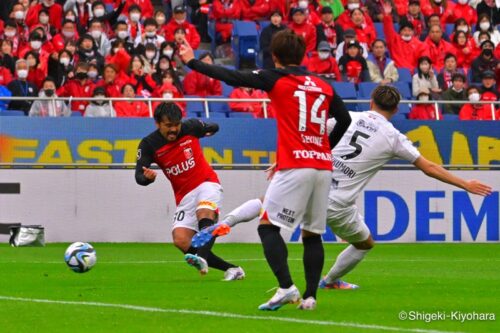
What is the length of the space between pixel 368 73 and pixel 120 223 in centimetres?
641

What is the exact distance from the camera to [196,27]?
26.8 m

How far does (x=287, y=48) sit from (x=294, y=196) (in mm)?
1125

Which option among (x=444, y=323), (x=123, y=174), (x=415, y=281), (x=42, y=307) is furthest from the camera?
(x=123, y=174)

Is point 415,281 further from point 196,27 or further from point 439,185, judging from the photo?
point 196,27

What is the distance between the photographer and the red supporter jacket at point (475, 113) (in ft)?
76.6

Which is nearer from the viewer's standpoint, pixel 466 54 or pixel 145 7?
pixel 145 7

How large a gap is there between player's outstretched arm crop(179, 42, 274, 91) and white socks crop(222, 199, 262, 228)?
2.85 meters

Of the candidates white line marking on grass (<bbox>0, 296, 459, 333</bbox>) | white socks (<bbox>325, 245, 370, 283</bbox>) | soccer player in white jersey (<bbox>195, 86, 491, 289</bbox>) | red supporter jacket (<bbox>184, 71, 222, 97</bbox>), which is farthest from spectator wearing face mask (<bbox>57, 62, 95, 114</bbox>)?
white line marking on grass (<bbox>0, 296, 459, 333</bbox>)

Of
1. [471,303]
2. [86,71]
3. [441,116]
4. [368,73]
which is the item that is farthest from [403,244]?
[471,303]

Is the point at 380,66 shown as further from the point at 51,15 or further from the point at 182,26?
the point at 51,15

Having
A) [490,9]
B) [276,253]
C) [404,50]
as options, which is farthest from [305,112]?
[490,9]

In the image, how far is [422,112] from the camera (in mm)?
23312

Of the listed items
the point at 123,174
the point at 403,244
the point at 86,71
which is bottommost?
the point at 403,244

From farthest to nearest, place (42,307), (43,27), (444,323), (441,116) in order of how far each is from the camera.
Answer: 1. (43,27)
2. (441,116)
3. (42,307)
4. (444,323)
